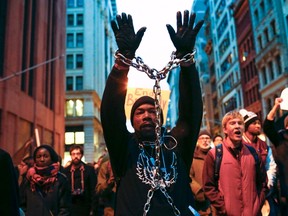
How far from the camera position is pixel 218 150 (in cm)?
458

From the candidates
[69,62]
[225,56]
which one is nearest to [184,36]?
[69,62]

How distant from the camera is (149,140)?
2.55 meters

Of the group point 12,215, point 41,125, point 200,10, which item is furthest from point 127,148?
point 200,10

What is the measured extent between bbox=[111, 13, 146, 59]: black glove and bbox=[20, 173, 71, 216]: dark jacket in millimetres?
3162

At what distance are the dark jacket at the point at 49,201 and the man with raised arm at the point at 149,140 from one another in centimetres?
269

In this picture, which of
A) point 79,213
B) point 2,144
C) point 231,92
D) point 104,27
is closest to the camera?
point 79,213

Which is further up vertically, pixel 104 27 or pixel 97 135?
pixel 104 27

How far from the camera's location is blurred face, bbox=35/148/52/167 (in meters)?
5.13

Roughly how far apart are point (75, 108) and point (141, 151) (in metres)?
52.6

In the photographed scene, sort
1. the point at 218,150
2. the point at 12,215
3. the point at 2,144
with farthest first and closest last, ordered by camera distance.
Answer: the point at 2,144, the point at 218,150, the point at 12,215

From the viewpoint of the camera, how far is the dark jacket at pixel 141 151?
7.65 ft

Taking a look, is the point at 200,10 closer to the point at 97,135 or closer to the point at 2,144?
the point at 97,135

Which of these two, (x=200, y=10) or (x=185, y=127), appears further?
(x=200, y=10)

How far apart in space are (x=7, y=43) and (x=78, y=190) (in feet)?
53.4
